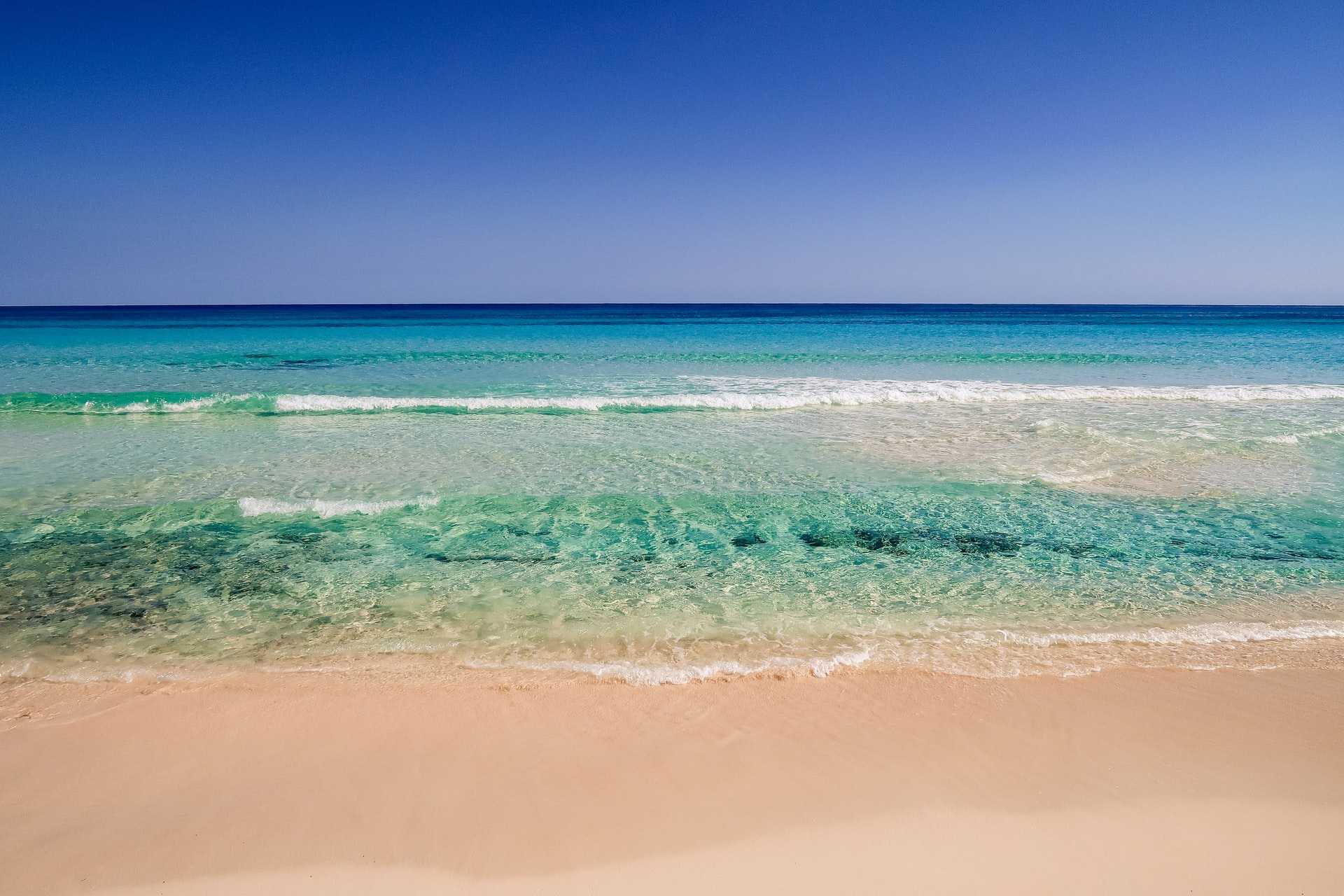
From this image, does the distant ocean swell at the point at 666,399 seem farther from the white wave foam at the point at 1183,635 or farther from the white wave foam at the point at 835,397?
the white wave foam at the point at 1183,635

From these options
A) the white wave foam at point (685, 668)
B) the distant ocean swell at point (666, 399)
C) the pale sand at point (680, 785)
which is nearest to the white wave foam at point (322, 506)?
the pale sand at point (680, 785)

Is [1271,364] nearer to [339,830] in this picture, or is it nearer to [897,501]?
[897,501]

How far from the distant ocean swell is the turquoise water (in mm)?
148

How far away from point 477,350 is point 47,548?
85.2ft

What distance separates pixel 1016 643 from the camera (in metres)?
4.96

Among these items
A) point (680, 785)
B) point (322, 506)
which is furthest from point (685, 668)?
point (322, 506)

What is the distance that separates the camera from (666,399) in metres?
17.3

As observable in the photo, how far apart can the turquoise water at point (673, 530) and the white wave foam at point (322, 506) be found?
6 cm

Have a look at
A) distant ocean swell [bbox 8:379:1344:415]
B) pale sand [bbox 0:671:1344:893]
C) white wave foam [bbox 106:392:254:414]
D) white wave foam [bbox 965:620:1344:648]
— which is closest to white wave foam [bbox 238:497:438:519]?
pale sand [bbox 0:671:1344:893]

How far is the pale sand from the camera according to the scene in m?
3.07

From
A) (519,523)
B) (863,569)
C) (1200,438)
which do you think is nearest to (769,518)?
(863,569)

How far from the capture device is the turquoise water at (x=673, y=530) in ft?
16.5

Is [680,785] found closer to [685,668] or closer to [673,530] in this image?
[685,668]

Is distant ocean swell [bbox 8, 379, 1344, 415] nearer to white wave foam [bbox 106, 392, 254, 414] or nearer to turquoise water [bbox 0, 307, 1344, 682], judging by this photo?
white wave foam [bbox 106, 392, 254, 414]
